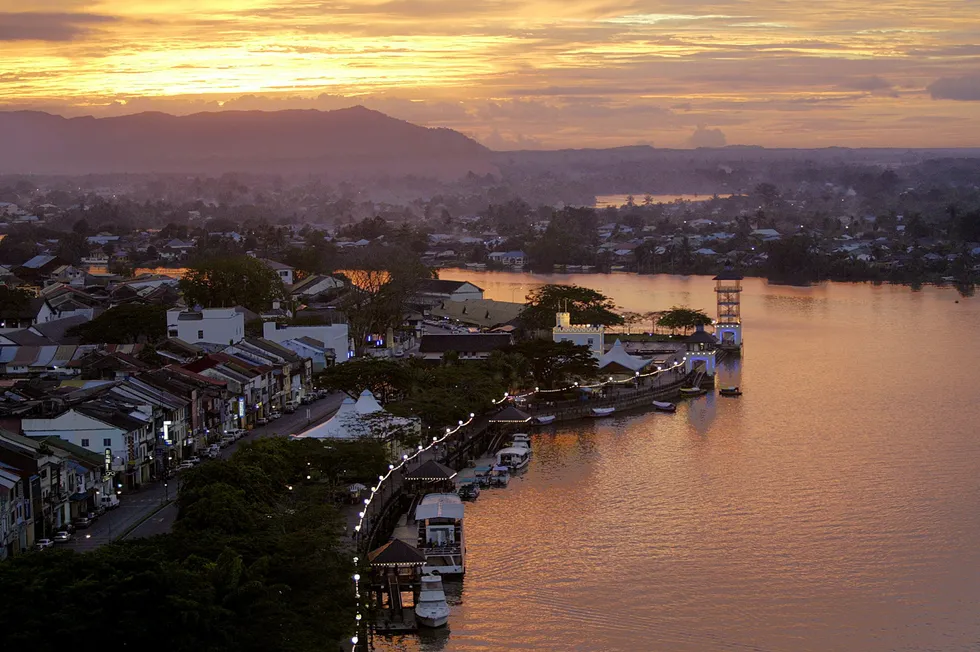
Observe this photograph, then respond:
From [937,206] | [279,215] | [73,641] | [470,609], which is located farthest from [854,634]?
[279,215]

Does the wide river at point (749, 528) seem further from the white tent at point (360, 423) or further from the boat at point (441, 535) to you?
the white tent at point (360, 423)

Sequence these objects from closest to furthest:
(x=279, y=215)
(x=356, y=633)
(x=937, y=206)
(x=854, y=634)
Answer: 1. (x=356, y=633)
2. (x=854, y=634)
3. (x=937, y=206)
4. (x=279, y=215)

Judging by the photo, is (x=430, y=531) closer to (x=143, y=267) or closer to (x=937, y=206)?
(x=143, y=267)

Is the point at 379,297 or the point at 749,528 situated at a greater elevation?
the point at 379,297

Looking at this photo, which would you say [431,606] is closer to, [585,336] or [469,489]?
[469,489]

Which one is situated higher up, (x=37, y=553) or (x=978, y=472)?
(x=37, y=553)

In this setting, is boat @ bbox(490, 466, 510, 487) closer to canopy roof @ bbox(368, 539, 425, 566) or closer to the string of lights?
the string of lights

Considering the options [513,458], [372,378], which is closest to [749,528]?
[513,458]
